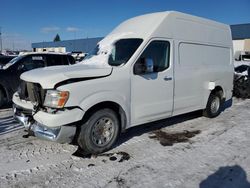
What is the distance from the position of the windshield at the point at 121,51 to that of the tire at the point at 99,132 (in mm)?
1012

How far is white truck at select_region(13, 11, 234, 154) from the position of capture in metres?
4.35

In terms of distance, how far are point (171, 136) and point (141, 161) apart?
1.57m

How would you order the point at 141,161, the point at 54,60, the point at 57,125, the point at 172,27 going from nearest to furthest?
1. the point at 57,125
2. the point at 141,161
3. the point at 172,27
4. the point at 54,60

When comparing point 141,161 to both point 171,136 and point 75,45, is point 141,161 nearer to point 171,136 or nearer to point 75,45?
point 171,136

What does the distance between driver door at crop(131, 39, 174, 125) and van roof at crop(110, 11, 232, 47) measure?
233 millimetres

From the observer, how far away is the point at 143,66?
17.0ft

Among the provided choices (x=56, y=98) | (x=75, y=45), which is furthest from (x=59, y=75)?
(x=75, y=45)

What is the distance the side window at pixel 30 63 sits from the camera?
8.92 metres

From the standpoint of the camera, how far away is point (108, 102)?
4.82 meters

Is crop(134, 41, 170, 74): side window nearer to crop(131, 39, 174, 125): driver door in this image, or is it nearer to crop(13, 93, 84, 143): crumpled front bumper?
crop(131, 39, 174, 125): driver door

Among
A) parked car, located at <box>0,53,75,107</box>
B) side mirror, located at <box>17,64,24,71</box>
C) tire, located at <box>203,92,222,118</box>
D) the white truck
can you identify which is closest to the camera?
the white truck

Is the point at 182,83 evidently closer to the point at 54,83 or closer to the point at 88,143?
the point at 88,143

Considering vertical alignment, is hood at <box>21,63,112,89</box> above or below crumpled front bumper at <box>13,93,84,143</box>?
above

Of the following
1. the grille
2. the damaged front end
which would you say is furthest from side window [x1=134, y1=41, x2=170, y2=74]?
the grille
